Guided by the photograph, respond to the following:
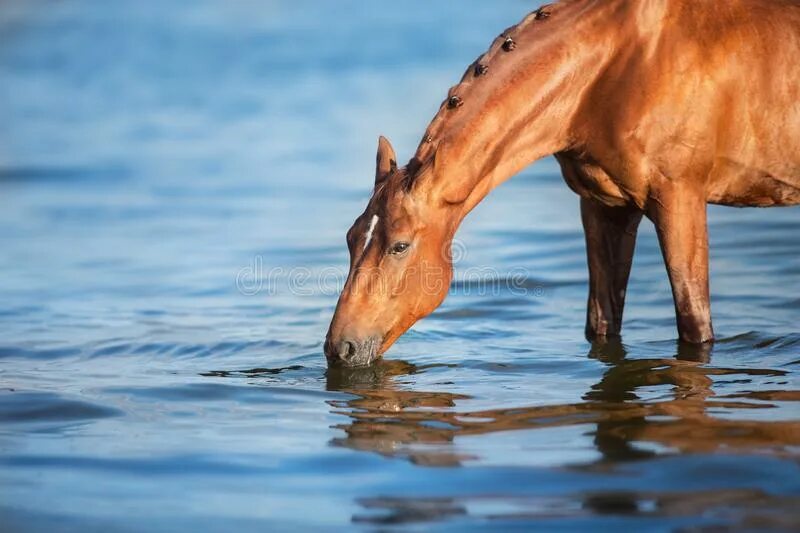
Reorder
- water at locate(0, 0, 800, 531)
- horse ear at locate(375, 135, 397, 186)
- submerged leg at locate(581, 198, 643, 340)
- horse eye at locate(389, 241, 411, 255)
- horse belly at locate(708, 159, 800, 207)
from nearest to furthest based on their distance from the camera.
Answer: water at locate(0, 0, 800, 531), horse eye at locate(389, 241, 411, 255), horse ear at locate(375, 135, 397, 186), horse belly at locate(708, 159, 800, 207), submerged leg at locate(581, 198, 643, 340)

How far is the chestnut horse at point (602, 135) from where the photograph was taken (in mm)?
6887

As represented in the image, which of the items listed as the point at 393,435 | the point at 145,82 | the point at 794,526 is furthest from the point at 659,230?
the point at 145,82

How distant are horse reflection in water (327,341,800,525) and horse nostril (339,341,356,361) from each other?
0.13 metres

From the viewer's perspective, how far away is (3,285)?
34.3ft

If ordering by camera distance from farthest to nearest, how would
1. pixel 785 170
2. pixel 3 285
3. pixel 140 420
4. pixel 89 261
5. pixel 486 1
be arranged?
1. pixel 486 1
2. pixel 89 261
3. pixel 3 285
4. pixel 785 170
5. pixel 140 420

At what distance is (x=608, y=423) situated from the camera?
5.88 metres

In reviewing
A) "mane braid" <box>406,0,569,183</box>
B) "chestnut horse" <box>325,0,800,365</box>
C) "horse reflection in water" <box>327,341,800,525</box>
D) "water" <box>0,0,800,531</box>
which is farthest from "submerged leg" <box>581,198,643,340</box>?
"mane braid" <box>406,0,569,183</box>

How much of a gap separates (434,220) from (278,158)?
9.99 m

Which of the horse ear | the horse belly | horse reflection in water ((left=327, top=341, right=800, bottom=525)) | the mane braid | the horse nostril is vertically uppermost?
the mane braid

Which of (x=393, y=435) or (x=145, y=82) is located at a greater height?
(x=145, y=82)

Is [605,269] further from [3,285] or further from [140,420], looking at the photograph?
[3,285]

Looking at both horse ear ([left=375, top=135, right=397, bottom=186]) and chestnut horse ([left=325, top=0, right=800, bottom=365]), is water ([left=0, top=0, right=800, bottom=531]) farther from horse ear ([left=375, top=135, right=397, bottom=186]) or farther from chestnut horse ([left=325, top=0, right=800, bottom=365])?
horse ear ([left=375, top=135, right=397, bottom=186])

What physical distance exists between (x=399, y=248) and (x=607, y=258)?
166 centimetres

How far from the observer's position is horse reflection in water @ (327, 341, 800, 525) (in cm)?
477
